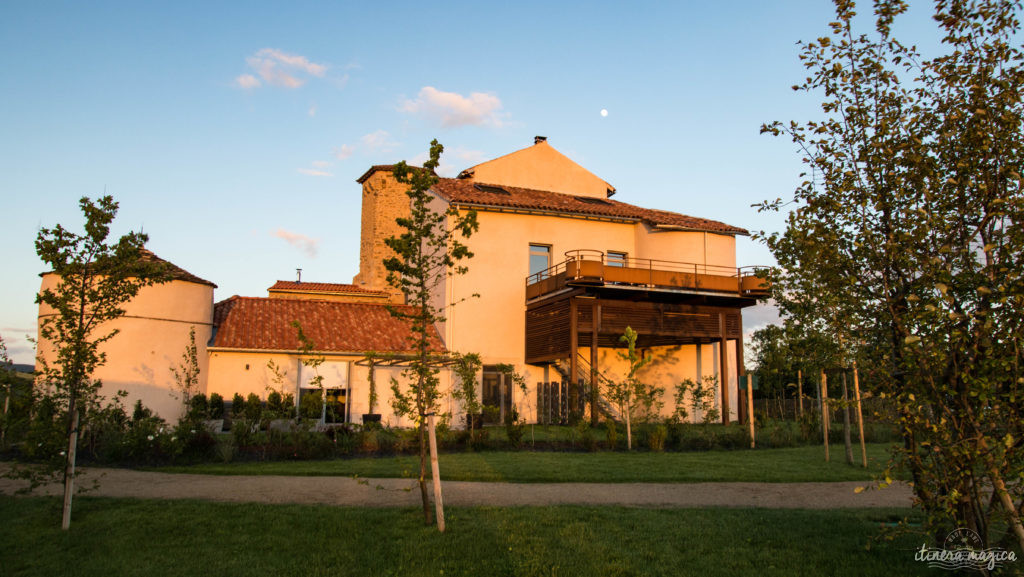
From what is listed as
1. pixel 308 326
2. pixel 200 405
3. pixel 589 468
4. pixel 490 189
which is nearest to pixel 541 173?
pixel 490 189

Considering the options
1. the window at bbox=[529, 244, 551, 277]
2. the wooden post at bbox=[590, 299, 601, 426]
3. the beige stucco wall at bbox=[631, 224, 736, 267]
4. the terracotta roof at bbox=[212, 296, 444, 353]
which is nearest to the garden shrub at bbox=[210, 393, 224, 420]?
the terracotta roof at bbox=[212, 296, 444, 353]

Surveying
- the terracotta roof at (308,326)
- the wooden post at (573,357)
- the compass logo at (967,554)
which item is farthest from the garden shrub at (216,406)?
the compass logo at (967,554)

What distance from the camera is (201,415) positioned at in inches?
766

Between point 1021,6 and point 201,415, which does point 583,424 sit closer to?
point 201,415

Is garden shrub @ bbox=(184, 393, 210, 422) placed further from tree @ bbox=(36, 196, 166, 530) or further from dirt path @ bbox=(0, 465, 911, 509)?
tree @ bbox=(36, 196, 166, 530)

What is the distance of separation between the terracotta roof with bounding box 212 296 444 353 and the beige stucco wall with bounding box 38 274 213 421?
4.76 ft

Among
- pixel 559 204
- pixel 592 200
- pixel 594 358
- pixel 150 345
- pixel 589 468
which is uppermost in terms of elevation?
pixel 592 200

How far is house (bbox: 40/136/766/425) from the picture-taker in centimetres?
2236

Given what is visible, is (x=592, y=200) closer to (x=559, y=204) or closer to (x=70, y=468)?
(x=559, y=204)

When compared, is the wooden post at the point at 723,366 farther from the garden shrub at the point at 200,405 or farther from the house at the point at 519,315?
the garden shrub at the point at 200,405

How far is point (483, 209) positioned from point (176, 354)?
1147 centimetres

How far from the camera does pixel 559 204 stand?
2786cm

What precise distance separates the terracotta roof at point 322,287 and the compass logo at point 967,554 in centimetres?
2630

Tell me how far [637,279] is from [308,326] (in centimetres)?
1153
